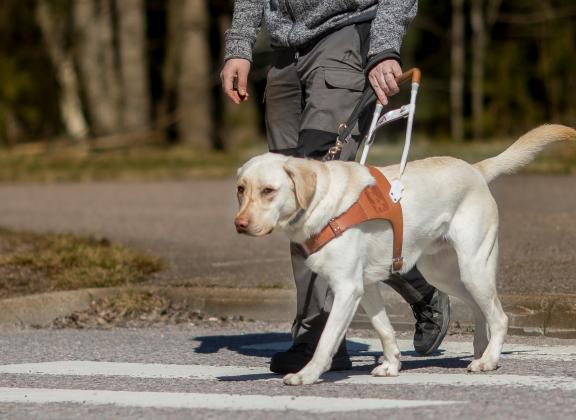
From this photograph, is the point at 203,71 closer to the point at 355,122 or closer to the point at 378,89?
the point at 355,122

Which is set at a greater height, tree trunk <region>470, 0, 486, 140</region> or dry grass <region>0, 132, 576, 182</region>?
tree trunk <region>470, 0, 486, 140</region>

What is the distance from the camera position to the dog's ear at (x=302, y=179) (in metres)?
5.71

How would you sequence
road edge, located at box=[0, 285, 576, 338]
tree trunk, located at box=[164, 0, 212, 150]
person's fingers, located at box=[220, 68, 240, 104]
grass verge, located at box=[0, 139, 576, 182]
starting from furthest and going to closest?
tree trunk, located at box=[164, 0, 212, 150] → grass verge, located at box=[0, 139, 576, 182] → road edge, located at box=[0, 285, 576, 338] → person's fingers, located at box=[220, 68, 240, 104]

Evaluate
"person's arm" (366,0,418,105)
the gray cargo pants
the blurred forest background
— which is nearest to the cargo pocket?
the gray cargo pants

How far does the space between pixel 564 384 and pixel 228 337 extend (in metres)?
2.50

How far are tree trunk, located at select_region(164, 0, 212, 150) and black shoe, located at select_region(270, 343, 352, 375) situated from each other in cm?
2099

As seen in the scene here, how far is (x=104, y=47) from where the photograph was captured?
1233 inches

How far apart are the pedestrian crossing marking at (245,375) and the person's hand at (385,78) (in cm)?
130

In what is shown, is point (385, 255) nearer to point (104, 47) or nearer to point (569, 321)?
point (569, 321)

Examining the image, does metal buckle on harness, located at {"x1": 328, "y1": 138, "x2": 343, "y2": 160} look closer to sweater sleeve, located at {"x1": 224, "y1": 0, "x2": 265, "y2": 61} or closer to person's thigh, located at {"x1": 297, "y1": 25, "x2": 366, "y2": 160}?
person's thigh, located at {"x1": 297, "y1": 25, "x2": 366, "y2": 160}

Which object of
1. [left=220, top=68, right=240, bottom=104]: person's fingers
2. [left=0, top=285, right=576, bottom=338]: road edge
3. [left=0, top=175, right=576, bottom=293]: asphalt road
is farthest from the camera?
[left=0, top=175, right=576, bottom=293]: asphalt road

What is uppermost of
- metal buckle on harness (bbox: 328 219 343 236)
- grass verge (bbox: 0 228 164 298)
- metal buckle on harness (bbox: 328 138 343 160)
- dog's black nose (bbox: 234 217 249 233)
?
metal buckle on harness (bbox: 328 138 343 160)

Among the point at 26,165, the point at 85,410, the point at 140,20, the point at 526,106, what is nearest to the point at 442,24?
the point at 526,106

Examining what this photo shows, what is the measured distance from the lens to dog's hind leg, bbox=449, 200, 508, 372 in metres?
6.29
